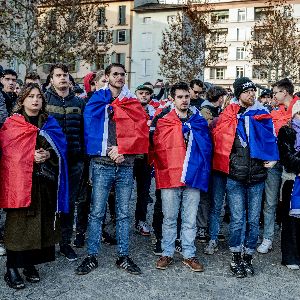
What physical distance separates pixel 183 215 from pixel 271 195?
1.36 meters

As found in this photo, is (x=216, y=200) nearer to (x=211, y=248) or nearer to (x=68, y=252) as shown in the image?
(x=211, y=248)

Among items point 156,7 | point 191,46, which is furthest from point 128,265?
point 156,7

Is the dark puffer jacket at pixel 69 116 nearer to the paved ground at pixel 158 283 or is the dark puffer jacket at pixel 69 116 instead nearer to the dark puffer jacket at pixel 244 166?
the paved ground at pixel 158 283

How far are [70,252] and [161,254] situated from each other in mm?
1125

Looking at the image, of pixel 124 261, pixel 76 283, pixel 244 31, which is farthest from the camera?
pixel 244 31

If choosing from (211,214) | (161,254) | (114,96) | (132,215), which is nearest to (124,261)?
(161,254)

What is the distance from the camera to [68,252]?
5660 mm

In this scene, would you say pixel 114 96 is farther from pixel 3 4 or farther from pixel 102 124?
pixel 3 4

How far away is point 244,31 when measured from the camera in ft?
195

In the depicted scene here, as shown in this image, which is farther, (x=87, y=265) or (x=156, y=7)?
(x=156, y=7)

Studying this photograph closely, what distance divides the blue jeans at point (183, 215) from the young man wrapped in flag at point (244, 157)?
440 mm

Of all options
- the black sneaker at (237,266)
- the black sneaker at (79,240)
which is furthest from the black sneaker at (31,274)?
the black sneaker at (237,266)

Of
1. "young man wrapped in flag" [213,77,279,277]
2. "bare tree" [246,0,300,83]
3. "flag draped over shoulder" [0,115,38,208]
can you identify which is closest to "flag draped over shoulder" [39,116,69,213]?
"flag draped over shoulder" [0,115,38,208]

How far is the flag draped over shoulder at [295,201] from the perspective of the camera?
Result: 540cm
